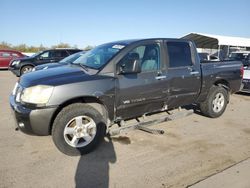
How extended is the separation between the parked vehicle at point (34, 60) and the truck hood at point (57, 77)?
1038 cm

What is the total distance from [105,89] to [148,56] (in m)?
1.23

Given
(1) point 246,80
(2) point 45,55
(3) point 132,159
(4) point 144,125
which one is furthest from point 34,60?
(3) point 132,159

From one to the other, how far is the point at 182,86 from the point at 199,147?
135 centimetres

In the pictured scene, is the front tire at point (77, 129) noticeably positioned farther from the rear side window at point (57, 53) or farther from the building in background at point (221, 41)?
the building in background at point (221, 41)

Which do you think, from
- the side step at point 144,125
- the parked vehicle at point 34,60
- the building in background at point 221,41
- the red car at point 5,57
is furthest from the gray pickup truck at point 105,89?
the building in background at point 221,41

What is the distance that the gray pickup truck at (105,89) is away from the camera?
12.1 ft

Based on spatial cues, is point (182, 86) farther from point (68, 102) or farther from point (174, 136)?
point (68, 102)

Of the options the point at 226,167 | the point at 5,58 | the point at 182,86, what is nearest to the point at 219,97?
the point at 182,86

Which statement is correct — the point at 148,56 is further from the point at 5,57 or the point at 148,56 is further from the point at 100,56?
the point at 5,57

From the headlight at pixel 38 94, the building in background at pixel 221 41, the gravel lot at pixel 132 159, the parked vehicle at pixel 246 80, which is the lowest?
the gravel lot at pixel 132 159

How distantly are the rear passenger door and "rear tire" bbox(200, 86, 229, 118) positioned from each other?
52cm

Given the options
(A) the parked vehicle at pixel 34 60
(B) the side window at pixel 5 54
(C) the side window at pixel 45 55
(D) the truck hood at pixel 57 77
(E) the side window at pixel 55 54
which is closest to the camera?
(D) the truck hood at pixel 57 77

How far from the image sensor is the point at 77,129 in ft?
13.0

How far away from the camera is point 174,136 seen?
4867 mm
